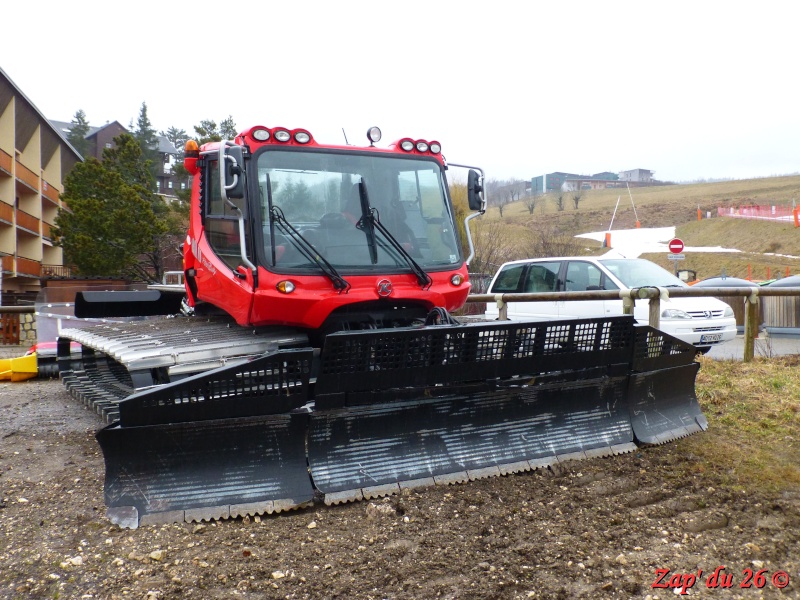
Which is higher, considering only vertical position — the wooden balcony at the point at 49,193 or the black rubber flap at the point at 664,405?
the wooden balcony at the point at 49,193

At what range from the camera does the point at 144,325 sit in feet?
19.6

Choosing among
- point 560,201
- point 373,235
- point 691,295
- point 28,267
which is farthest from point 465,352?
point 560,201

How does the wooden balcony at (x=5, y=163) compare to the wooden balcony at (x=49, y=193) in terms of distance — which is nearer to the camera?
the wooden balcony at (x=5, y=163)

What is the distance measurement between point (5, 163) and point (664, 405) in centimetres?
3672

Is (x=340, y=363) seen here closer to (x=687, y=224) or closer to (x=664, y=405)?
(x=664, y=405)

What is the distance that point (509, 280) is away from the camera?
12258 mm

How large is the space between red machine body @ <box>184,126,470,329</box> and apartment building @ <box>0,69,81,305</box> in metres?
26.8

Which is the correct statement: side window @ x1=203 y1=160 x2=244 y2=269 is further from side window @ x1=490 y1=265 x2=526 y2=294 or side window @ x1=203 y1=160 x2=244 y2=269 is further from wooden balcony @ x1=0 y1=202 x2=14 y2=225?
wooden balcony @ x1=0 y1=202 x2=14 y2=225

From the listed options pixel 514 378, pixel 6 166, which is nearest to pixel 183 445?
pixel 514 378

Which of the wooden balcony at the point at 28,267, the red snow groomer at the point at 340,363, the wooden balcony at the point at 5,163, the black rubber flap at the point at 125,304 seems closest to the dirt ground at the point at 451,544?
the red snow groomer at the point at 340,363

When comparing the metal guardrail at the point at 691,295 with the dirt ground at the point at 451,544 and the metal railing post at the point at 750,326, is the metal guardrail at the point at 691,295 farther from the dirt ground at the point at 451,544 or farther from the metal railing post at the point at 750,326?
the dirt ground at the point at 451,544

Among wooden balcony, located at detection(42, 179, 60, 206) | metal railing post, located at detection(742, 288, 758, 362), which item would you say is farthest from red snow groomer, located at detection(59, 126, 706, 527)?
wooden balcony, located at detection(42, 179, 60, 206)

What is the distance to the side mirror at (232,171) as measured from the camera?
180 inches

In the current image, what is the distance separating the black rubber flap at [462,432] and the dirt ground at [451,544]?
160 mm
